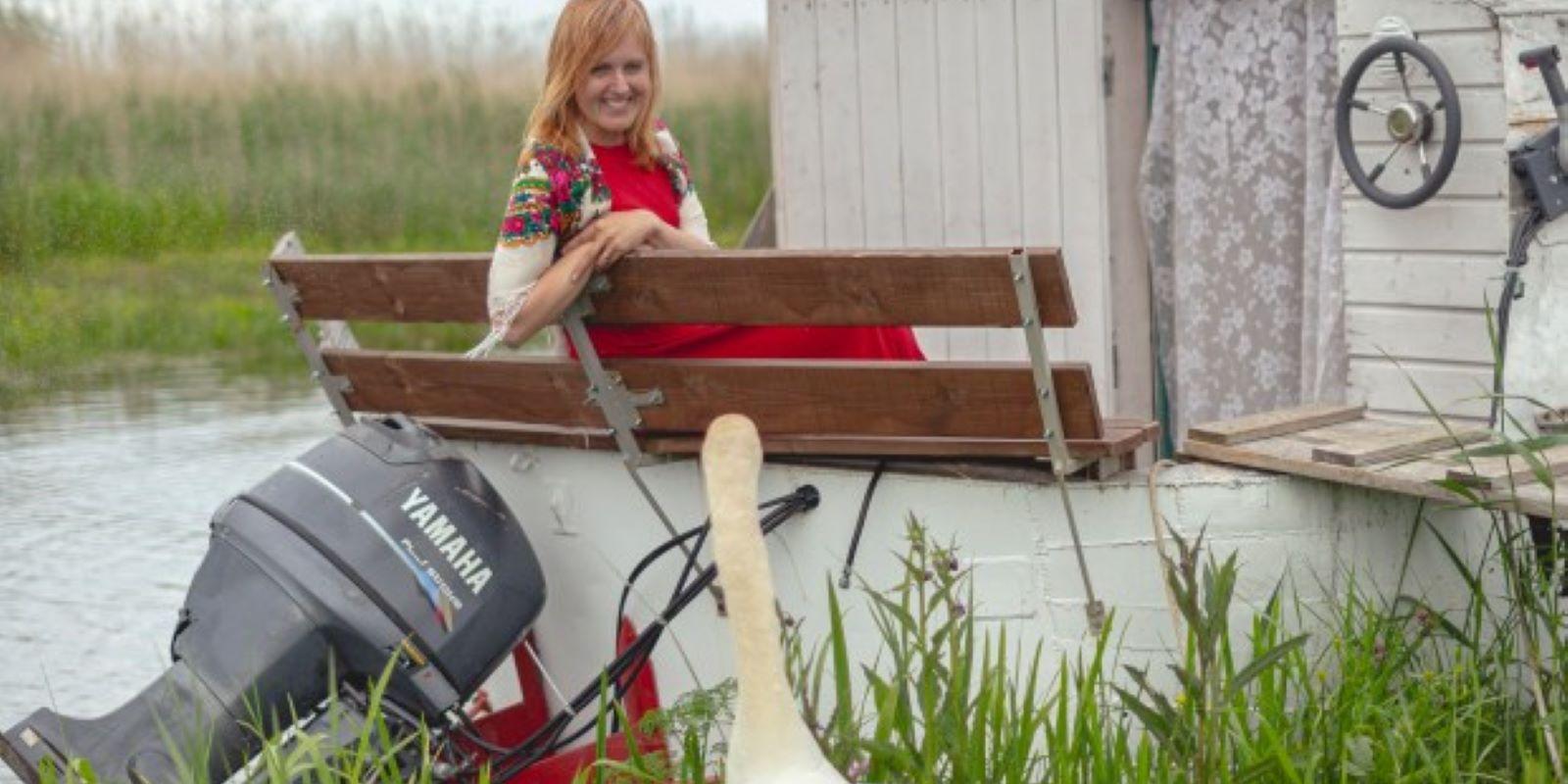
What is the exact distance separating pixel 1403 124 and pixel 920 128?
70.5 inches

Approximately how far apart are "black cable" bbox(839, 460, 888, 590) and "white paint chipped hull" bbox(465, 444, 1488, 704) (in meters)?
0.01

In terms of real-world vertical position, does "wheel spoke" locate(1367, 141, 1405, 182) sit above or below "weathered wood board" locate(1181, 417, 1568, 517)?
above

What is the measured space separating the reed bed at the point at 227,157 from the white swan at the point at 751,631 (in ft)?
38.4

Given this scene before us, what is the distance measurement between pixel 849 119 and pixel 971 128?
→ 380mm

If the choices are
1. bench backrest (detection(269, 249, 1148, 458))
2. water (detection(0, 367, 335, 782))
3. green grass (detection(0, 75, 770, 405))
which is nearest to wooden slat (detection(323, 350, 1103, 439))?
bench backrest (detection(269, 249, 1148, 458))

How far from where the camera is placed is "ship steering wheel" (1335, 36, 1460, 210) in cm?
511

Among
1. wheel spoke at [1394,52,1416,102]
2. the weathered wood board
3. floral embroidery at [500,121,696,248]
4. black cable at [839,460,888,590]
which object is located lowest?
black cable at [839,460,888,590]

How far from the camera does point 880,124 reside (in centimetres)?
690

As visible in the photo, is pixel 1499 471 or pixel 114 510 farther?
pixel 114 510

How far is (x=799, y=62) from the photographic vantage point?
703 centimetres

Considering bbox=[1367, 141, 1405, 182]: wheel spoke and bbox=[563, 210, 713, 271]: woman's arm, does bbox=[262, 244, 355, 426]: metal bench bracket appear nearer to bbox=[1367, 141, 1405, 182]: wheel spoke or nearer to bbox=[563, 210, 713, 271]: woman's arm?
bbox=[563, 210, 713, 271]: woman's arm

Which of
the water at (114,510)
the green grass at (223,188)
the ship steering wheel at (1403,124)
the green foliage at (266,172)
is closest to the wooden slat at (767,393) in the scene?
the ship steering wheel at (1403,124)

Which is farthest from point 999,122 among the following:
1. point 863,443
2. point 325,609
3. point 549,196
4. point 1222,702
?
point 1222,702

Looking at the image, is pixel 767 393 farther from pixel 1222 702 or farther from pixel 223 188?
pixel 223 188
